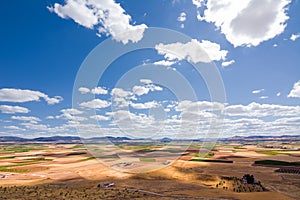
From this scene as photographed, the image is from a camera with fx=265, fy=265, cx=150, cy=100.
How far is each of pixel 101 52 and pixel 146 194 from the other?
19.2m

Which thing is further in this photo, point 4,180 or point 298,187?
point 4,180

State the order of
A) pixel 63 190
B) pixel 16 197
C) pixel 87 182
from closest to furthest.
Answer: pixel 16 197 < pixel 63 190 < pixel 87 182

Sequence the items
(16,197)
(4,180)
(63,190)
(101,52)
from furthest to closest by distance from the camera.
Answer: (4,180) < (101,52) < (63,190) < (16,197)

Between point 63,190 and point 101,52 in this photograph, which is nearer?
point 63,190

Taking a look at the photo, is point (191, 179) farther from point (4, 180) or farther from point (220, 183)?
point (4, 180)

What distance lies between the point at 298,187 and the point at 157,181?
18.4 metres

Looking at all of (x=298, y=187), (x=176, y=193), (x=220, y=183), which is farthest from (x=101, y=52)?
(x=298, y=187)

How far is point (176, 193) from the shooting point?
3008 centimetres

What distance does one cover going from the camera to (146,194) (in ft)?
96.5

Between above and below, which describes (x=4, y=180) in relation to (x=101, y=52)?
below

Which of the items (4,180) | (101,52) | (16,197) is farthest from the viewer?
(4,180)

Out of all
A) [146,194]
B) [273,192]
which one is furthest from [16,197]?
[273,192]

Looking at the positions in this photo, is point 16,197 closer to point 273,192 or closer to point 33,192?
point 33,192

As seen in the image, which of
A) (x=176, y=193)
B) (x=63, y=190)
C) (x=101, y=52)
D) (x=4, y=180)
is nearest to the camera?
(x=176, y=193)
